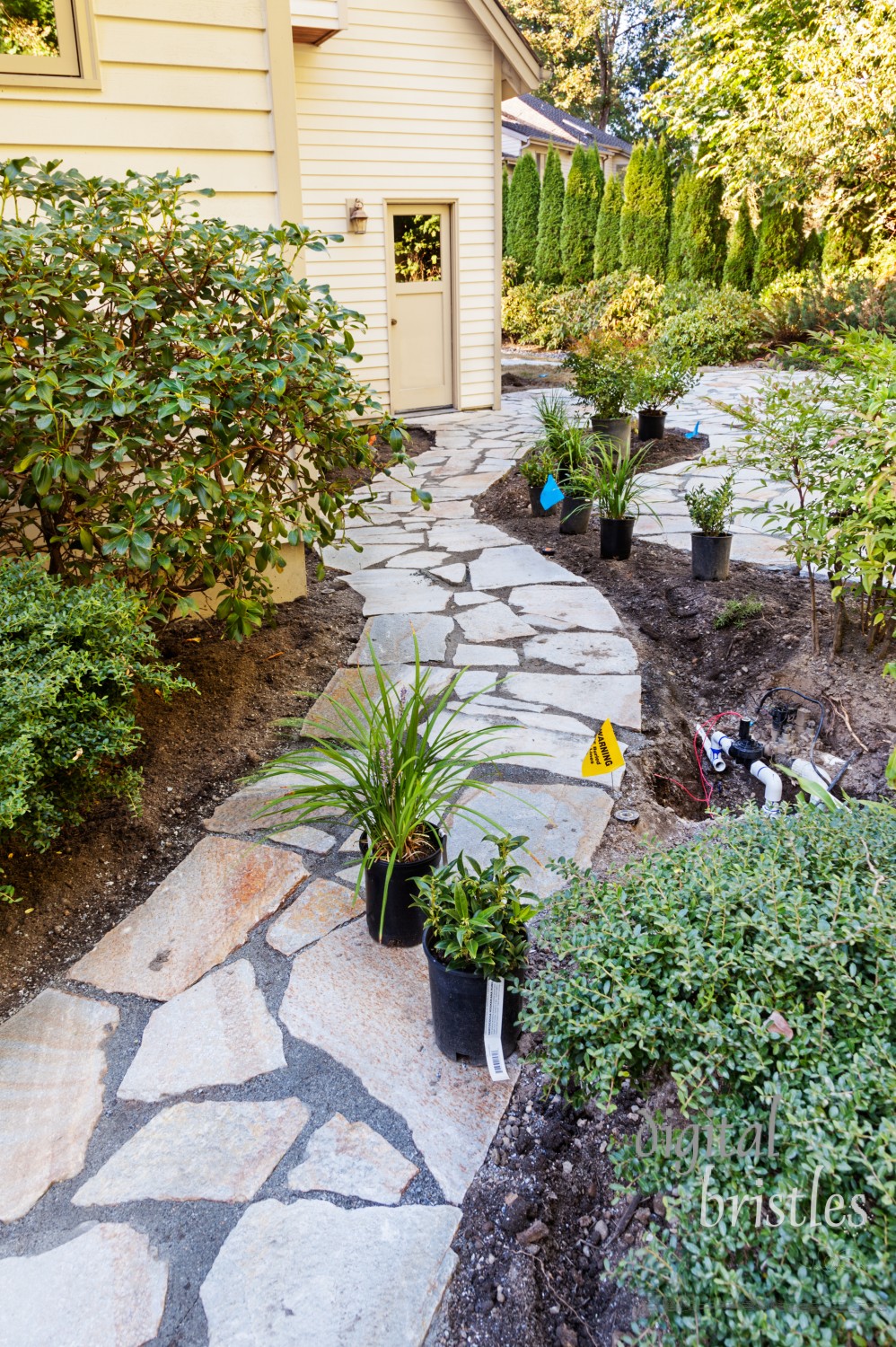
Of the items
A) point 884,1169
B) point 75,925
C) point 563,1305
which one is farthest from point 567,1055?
point 75,925

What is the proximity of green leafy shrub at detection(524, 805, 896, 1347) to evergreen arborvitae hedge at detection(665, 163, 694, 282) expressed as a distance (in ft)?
53.1

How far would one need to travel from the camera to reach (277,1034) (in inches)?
80.7

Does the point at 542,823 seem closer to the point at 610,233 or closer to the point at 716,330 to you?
the point at 716,330

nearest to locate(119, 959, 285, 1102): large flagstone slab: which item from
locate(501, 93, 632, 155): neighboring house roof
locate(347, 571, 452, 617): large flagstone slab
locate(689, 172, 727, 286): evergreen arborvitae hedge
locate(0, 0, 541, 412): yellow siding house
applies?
locate(347, 571, 452, 617): large flagstone slab

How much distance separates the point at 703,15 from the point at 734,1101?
18821 mm

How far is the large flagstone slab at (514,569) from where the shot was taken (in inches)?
195

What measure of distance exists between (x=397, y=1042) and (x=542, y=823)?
894 mm

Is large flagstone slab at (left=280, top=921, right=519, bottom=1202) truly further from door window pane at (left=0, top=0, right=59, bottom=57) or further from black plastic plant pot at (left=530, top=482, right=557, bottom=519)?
black plastic plant pot at (left=530, top=482, right=557, bottom=519)

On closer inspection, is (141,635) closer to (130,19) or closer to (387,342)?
(130,19)

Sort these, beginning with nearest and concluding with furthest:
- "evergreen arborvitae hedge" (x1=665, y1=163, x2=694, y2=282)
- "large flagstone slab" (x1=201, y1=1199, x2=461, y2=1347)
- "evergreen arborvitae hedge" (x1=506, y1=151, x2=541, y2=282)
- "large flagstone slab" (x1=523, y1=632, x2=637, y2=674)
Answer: "large flagstone slab" (x1=201, y1=1199, x2=461, y2=1347) → "large flagstone slab" (x1=523, y1=632, x2=637, y2=674) → "evergreen arborvitae hedge" (x1=665, y1=163, x2=694, y2=282) → "evergreen arborvitae hedge" (x1=506, y1=151, x2=541, y2=282)

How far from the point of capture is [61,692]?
7.86 feet

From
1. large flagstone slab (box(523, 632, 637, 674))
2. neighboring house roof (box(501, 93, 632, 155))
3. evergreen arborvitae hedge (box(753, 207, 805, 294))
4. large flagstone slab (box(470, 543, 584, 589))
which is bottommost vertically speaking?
large flagstone slab (box(523, 632, 637, 674))

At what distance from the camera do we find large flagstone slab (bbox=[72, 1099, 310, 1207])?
171 centimetres

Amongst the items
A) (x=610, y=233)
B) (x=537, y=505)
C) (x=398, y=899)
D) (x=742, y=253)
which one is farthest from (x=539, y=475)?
(x=610, y=233)
